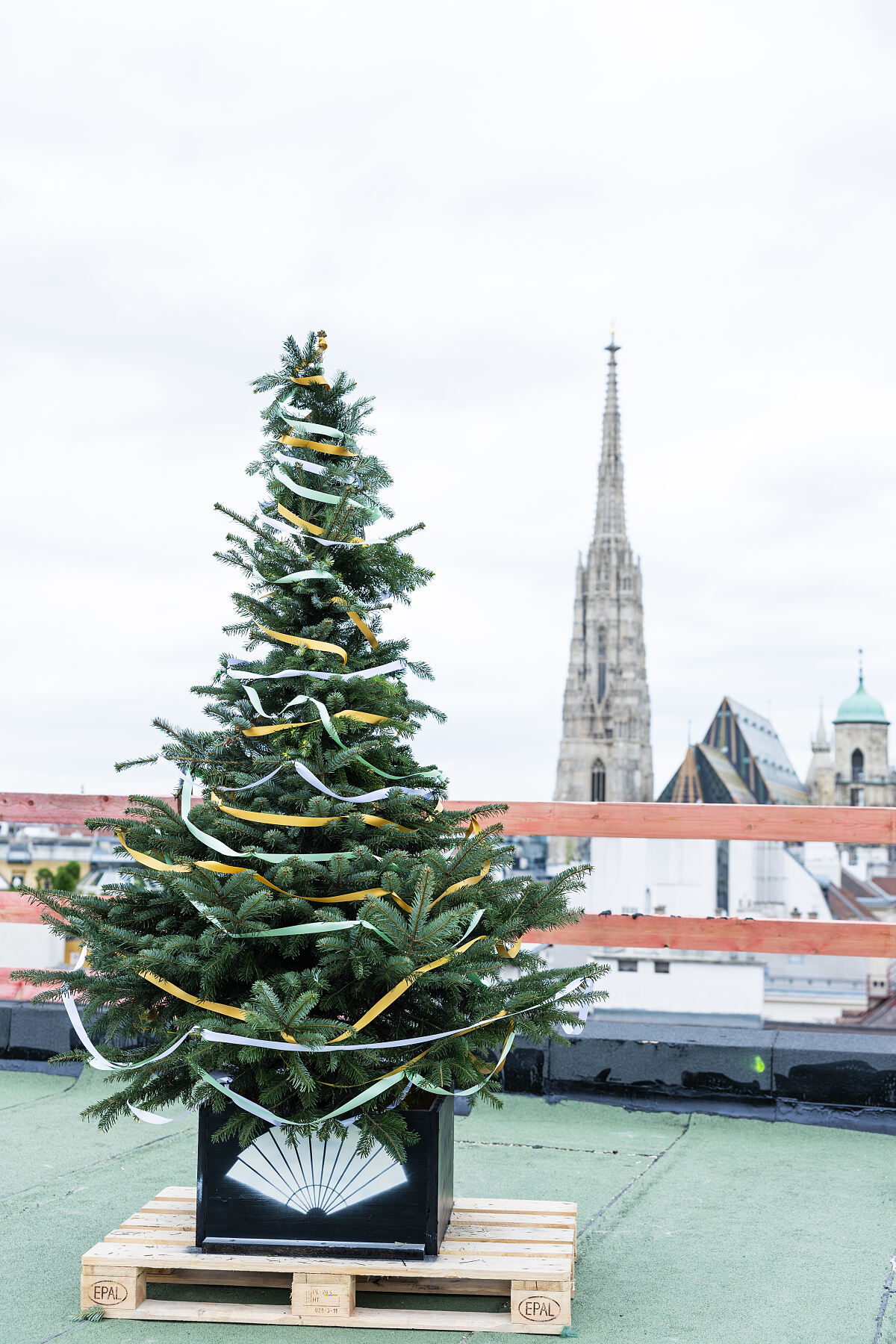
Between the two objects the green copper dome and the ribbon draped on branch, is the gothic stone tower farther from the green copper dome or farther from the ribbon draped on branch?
the ribbon draped on branch

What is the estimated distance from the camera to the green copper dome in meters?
149

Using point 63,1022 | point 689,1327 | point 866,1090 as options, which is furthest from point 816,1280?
point 63,1022

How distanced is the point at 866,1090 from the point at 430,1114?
3.01 m

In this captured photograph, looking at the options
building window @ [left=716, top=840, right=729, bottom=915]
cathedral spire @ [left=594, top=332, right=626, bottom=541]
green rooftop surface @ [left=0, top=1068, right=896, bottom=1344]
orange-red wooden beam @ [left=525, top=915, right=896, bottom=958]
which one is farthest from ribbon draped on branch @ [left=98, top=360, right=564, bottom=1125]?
cathedral spire @ [left=594, top=332, right=626, bottom=541]

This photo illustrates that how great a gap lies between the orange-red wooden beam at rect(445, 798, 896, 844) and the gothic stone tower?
406 ft

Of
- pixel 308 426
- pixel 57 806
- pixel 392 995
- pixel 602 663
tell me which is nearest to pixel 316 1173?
pixel 392 995

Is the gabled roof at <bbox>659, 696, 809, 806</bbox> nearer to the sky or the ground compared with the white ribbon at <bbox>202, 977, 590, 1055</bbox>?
nearer to the sky

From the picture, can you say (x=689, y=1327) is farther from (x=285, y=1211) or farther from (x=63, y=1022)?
(x=63, y=1022)

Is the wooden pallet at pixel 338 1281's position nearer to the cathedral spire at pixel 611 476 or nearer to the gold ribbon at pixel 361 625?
the gold ribbon at pixel 361 625

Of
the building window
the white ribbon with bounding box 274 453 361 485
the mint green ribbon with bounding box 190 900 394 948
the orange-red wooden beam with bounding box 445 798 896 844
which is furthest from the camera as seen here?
the building window

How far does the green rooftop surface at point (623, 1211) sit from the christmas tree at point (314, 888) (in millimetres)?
599

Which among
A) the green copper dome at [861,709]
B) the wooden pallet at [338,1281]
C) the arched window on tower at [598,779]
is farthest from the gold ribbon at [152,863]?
the green copper dome at [861,709]

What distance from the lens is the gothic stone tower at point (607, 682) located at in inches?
5167

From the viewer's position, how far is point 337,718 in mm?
3799
